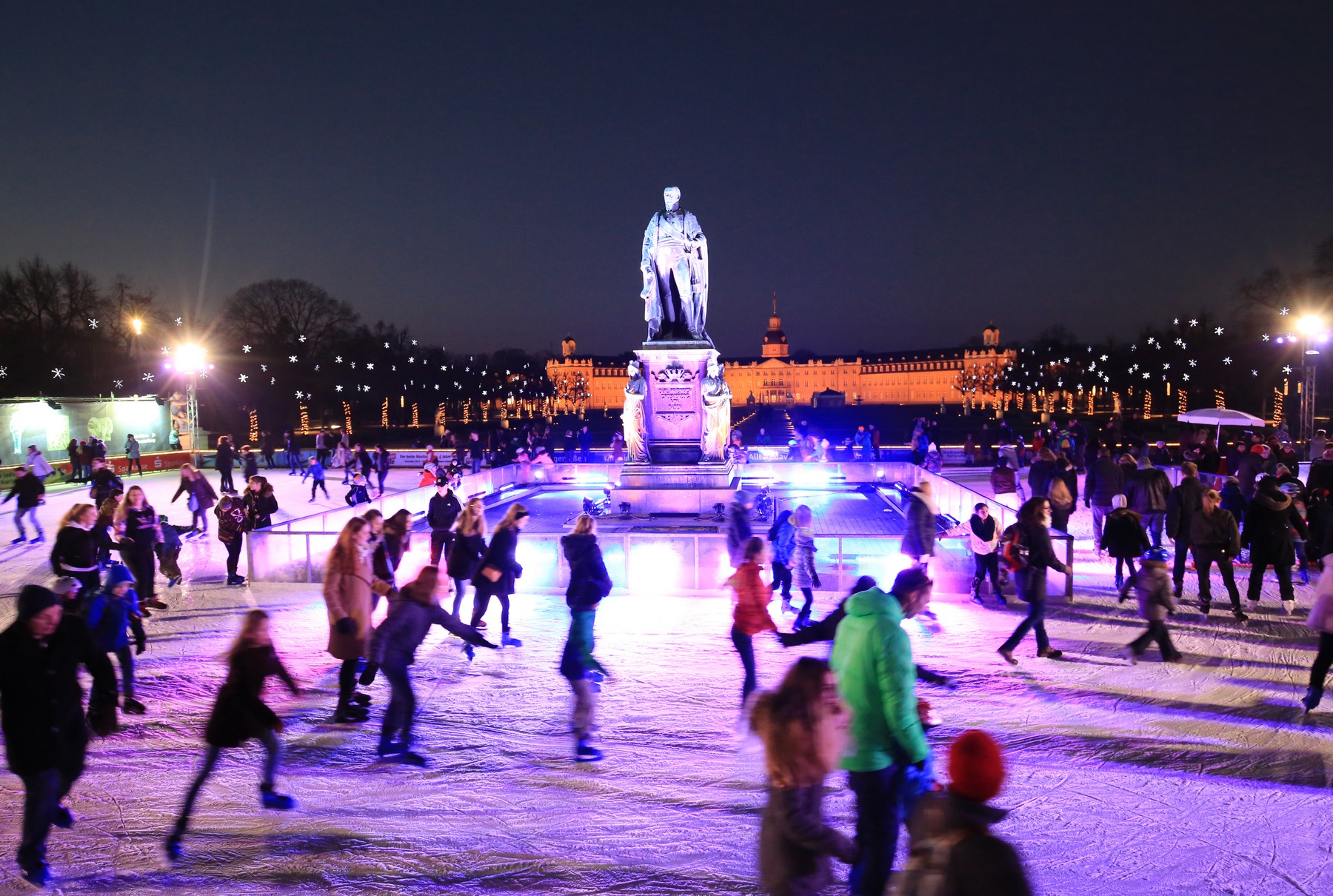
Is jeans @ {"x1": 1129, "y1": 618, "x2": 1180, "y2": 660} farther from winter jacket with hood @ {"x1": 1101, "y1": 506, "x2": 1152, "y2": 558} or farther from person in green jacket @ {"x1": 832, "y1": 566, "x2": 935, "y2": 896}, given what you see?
person in green jacket @ {"x1": 832, "y1": 566, "x2": 935, "y2": 896}

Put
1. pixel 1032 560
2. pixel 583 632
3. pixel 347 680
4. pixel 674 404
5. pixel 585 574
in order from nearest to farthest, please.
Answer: pixel 583 632, pixel 585 574, pixel 347 680, pixel 1032 560, pixel 674 404

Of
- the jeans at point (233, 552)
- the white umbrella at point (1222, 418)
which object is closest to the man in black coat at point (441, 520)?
the jeans at point (233, 552)

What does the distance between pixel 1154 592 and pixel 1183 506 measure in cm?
309

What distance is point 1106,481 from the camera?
12414mm

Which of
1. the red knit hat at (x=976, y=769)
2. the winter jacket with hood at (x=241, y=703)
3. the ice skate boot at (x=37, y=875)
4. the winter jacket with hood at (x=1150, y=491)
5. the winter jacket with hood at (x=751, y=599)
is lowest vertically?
the ice skate boot at (x=37, y=875)

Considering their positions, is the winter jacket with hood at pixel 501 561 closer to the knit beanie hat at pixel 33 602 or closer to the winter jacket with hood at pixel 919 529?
the knit beanie hat at pixel 33 602

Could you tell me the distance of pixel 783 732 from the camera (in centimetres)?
268

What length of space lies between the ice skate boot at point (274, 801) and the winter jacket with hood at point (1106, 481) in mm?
11122

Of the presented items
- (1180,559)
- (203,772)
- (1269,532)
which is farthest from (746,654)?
(1269,532)

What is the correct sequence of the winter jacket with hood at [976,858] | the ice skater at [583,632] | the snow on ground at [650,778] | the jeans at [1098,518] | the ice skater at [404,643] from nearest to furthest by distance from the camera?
the winter jacket with hood at [976,858] → the snow on ground at [650,778] → the ice skater at [404,643] → the ice skater at [583,632] → the jeans at [1098,518]

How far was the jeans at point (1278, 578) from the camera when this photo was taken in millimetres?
9352

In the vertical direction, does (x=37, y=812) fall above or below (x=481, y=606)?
below

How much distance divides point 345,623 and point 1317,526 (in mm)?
10508

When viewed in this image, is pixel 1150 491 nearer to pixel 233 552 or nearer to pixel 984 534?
pixel 984 534
